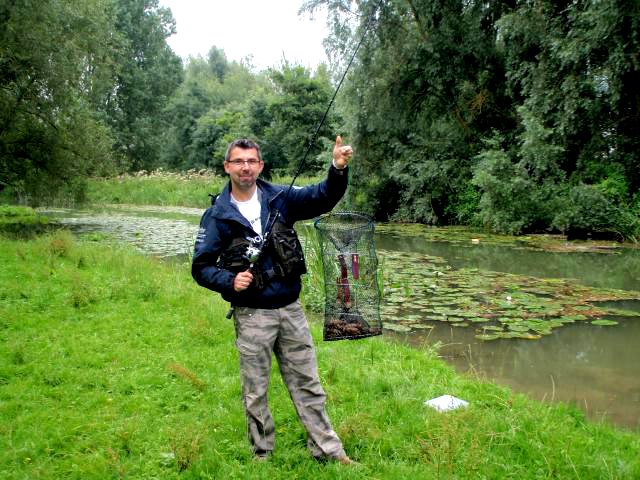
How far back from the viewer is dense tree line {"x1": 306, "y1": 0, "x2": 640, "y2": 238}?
14797 millimetres

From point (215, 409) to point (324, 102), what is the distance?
3033cm

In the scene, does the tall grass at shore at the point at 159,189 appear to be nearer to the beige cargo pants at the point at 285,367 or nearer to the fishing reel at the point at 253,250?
the fishing reel at the point at 253,250

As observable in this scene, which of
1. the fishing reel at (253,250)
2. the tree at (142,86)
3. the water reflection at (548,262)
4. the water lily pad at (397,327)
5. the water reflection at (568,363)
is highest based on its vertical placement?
the tree at (142,86)

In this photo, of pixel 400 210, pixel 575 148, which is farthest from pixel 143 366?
pixel 400 210

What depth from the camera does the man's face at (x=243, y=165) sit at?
11.3 ft

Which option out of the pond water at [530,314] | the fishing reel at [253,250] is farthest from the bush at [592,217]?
the fishing reel at [253,250]

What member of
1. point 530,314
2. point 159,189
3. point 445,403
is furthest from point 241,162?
point 159,189

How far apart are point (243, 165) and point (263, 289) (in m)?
0.77

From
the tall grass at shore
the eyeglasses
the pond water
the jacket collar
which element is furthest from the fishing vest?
the tall grass at shore

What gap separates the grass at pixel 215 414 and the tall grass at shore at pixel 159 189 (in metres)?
25.1

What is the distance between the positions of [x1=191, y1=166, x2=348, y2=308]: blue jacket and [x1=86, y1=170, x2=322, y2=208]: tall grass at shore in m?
27.5

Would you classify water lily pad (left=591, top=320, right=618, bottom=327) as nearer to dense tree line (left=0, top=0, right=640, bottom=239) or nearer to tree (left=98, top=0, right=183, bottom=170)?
dense tree line (left=0, top=0, right=640, bottom=239)

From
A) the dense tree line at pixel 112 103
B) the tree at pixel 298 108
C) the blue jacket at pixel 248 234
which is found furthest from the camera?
the tree at pixel 298 108

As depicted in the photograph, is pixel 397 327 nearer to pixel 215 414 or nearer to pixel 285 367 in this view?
pixel 215 414
